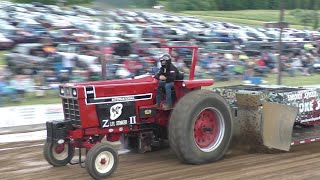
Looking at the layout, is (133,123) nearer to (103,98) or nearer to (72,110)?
(103,98)

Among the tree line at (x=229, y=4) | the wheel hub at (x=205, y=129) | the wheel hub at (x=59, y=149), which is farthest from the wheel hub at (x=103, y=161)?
the tree line at (x=229, y=4)

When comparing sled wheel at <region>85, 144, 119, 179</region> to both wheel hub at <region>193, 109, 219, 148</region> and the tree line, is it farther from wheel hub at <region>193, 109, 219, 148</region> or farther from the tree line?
the tree line

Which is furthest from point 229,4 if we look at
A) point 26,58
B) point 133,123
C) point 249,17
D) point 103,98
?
point 103,98

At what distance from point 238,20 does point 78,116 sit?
3858 cm

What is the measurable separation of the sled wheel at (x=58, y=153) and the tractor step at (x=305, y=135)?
11.1ft

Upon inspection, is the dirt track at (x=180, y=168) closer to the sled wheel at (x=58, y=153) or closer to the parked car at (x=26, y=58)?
the sled wheel at (x=58, y=153)

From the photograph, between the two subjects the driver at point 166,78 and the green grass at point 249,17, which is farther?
the green grass at point 249,17

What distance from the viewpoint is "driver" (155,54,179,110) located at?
6.96 m

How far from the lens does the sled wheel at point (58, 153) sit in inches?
270

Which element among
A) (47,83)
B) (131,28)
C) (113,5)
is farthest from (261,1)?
(113,5)

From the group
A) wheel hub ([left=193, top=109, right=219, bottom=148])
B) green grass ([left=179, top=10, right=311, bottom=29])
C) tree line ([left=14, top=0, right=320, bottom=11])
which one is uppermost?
tree line ([left=14, top=0, right=320, bottom=11])

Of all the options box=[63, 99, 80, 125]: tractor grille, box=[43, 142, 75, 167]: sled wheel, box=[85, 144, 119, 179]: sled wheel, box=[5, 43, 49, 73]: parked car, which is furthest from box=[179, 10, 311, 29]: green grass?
box=[85, 144, 119, 179]: sled wheel

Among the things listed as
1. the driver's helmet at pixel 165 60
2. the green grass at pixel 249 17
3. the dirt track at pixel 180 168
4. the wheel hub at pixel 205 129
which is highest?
the green grass at pixel 249 17

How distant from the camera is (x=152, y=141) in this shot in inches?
292
